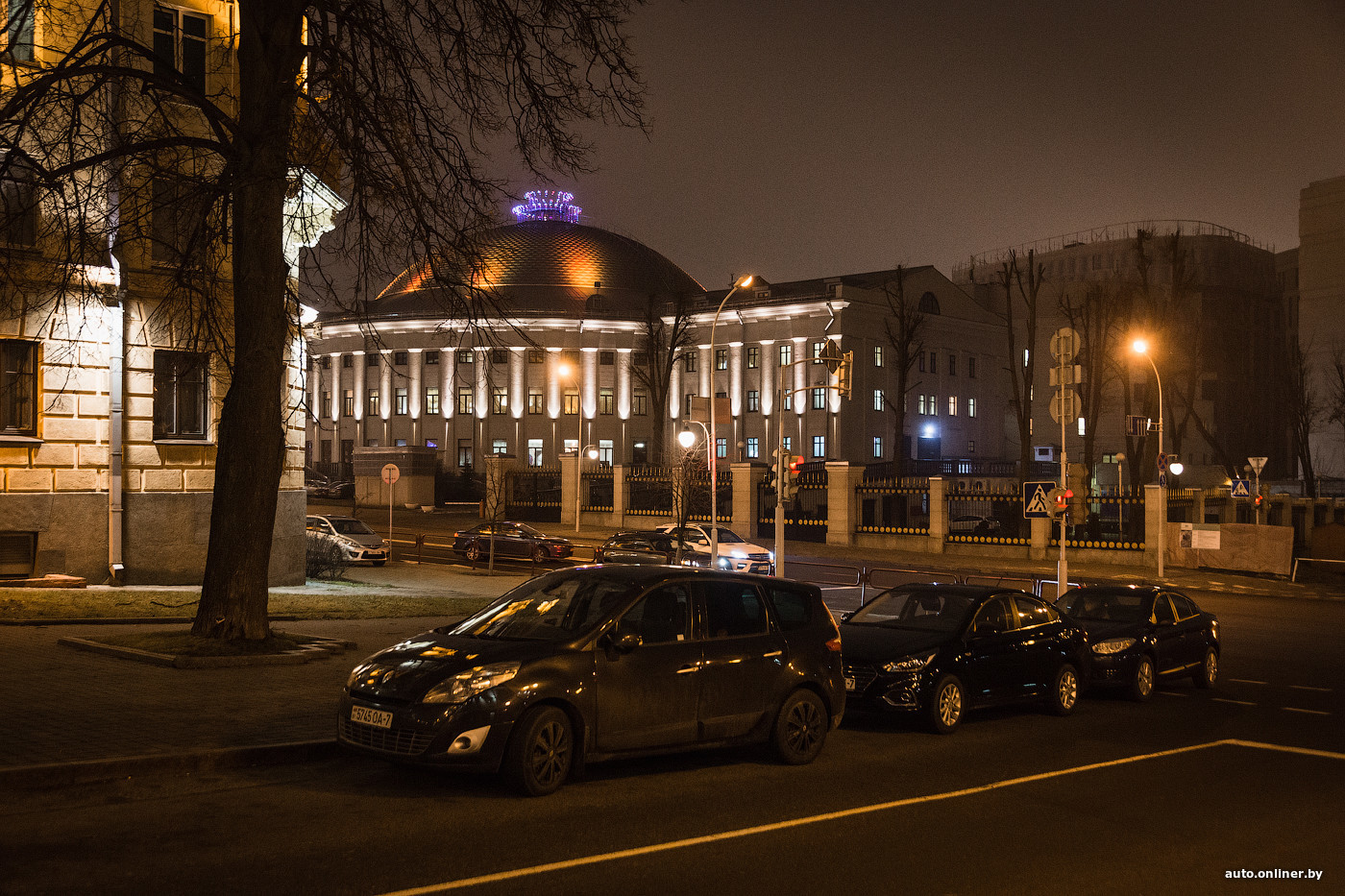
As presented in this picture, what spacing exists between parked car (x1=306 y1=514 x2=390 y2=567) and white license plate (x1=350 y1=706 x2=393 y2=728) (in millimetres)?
26262

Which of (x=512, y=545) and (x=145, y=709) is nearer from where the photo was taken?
(x=145, y=709)

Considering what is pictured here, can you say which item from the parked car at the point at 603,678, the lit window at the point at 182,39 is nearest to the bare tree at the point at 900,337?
the lit window at the point at 182,39

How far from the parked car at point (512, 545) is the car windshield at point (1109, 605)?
2339cm

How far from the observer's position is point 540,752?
8.45 meters

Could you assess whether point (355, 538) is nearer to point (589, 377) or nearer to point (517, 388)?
point (589, 377)

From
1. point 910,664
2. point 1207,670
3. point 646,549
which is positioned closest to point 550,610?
point 910,664

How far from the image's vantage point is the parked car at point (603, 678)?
27.1ft

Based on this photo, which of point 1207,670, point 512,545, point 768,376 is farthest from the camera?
point 768,376

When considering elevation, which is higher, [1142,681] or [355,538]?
[355,538]

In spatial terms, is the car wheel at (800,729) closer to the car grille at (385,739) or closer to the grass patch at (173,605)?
the car grille at (385,739)

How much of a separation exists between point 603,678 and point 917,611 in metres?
5.82

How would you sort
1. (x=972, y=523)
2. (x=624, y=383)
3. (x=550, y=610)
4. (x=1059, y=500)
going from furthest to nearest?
(x=624, y=383), (x=972, y=523), (x=1059, y=500), (x=550, y=610)

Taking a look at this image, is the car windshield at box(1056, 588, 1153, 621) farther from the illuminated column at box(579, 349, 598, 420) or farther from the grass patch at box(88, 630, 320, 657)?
the illuminated column at box(579, 349, 598, 420)

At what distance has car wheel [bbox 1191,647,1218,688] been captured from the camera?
1627cm
